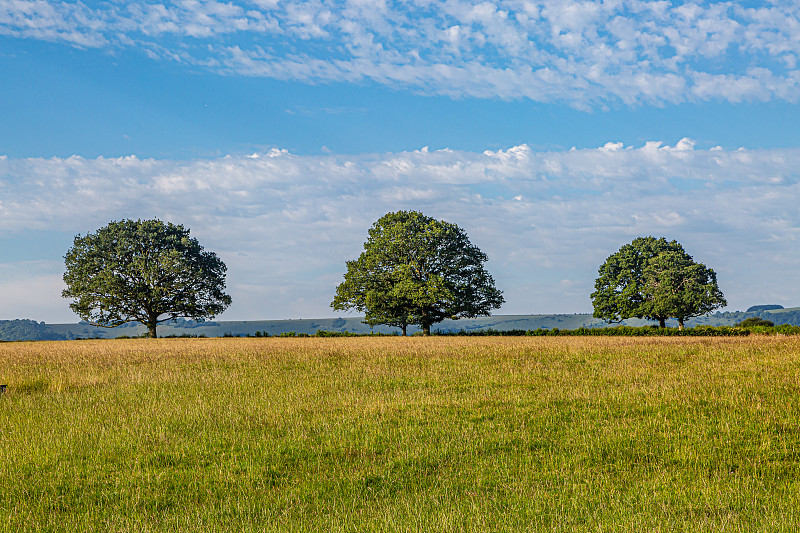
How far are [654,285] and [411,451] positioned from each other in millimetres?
53336

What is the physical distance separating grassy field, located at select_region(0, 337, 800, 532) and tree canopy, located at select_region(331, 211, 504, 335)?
30.8 m

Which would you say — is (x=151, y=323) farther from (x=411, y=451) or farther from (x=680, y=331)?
(x=411, y=451)

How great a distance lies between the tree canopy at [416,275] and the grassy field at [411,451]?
30.8 metres

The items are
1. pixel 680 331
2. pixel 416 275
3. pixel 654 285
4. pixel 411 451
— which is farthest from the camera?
pixel 654 285

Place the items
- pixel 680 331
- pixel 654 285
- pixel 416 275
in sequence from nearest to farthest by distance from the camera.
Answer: pixel 680 331
pixel 416 275
pixel 654 285

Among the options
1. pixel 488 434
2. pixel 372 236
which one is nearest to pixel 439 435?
pixel 488 434

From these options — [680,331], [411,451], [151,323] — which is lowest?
[411,451]

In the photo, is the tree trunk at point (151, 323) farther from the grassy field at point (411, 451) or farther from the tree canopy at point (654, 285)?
the tree canopy at point (654, 285)

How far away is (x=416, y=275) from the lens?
52.2m

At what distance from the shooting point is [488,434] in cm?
1199

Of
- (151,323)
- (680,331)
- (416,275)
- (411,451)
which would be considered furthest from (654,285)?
(411,451)

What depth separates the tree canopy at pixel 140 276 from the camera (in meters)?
55.2

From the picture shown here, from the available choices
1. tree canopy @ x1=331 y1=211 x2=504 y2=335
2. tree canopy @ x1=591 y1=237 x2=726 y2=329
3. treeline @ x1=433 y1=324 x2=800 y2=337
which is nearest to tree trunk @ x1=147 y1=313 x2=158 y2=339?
tree canopy @ x1=331 y1=211 x2=504 y2=335

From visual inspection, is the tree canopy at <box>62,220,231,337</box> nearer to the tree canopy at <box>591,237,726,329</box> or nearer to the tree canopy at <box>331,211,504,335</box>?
the tree canopy at <box>331,211,504,335</box>
